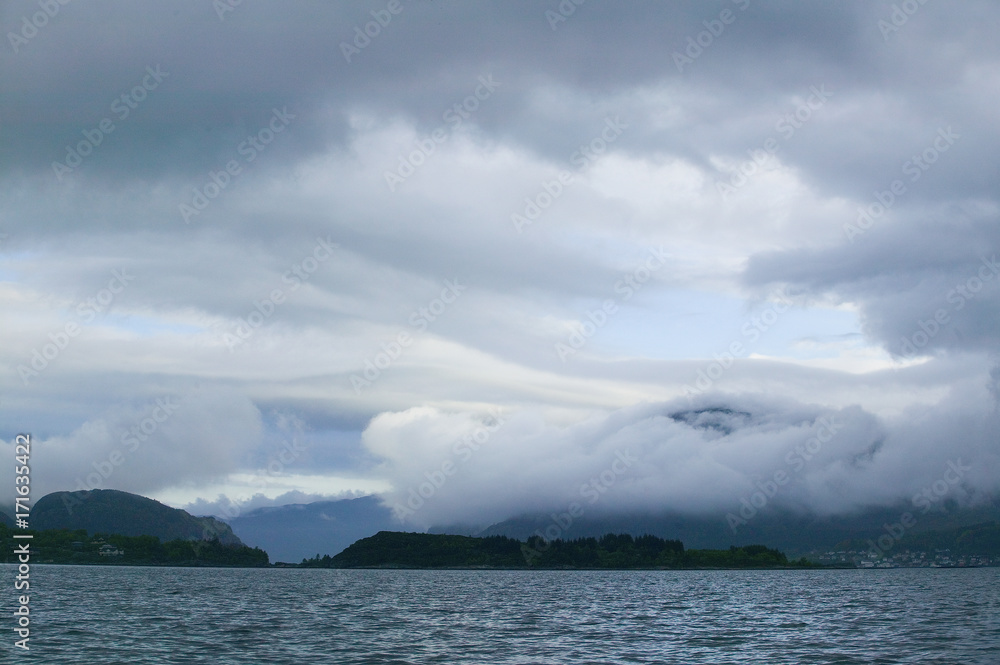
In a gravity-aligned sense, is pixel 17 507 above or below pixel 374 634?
above

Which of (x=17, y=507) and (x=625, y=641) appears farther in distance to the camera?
(x=625, y=641)

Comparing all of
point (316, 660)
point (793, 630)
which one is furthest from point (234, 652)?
point (793, 630)

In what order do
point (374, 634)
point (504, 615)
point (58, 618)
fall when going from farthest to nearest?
point (504, 615) → point (58, 618) → point (374, 634)

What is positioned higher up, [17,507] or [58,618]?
[17,507]

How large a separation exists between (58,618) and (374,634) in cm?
4298

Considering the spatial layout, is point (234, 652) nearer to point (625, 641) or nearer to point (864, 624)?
point (625, 641)

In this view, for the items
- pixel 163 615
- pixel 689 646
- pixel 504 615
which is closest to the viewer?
pixel 689 646

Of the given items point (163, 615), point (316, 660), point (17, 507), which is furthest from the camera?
point (163, 615)

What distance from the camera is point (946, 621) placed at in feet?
347

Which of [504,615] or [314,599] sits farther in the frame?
[314,599]

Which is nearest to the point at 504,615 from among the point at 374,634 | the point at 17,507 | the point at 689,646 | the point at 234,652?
the point at 374,634

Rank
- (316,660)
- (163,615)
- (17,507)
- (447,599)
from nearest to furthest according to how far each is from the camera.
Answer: (17,507), (316,660), (163,615), (447,599)

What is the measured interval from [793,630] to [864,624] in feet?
45.4

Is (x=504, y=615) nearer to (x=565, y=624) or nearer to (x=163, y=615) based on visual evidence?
(x=565, y=624)
